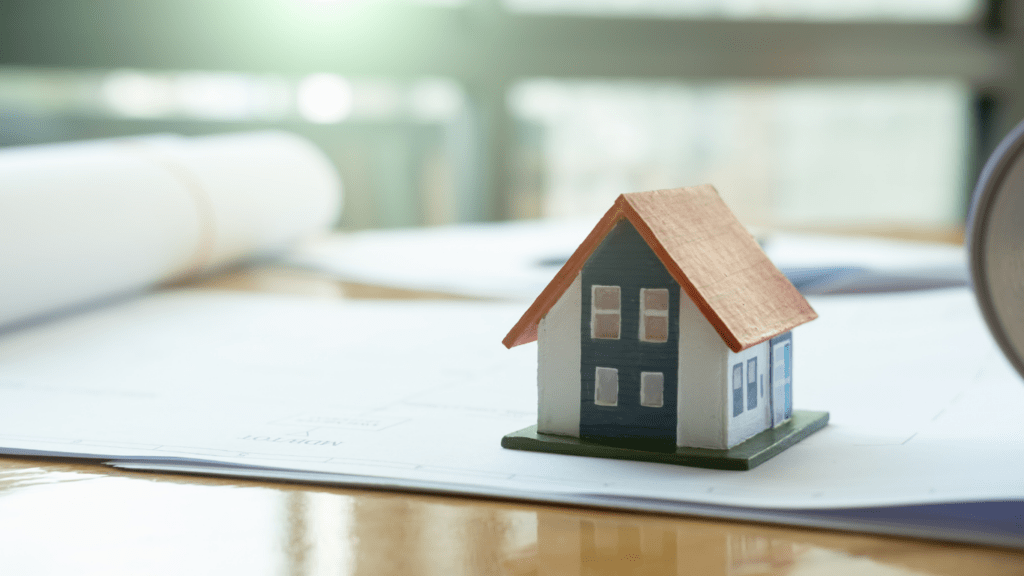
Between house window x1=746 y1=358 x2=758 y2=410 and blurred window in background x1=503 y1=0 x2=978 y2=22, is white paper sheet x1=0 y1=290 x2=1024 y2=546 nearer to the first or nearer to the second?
house window x1=746 y1=358 x2=758 y2=410

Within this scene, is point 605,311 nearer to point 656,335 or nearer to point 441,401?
point 656,335

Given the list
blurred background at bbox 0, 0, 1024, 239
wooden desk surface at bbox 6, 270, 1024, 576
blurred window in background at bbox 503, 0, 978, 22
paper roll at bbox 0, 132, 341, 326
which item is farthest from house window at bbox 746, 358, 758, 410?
blurred window in background at bbox 503, 0, 978, 22

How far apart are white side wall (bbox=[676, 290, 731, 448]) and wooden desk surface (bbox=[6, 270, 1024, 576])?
0.24 feet

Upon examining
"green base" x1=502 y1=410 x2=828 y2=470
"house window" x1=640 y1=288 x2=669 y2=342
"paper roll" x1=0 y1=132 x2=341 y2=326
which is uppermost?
"paper roll" x1=0 y1=132 x2=341 y2=326

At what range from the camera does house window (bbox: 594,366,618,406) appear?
49cm

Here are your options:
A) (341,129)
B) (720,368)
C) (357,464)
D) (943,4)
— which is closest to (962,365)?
(720,368)

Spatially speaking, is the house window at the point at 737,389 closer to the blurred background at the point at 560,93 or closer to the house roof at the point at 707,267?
the house roof at the point at 707,267

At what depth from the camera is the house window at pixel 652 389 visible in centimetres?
48

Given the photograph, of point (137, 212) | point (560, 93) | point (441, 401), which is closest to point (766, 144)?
point (560, 93)

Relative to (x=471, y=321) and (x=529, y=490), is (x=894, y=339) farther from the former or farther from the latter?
(x=529, y=490)

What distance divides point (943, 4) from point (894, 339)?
1.77 m

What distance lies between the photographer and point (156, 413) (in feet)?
1.94

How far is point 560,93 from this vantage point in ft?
7.14

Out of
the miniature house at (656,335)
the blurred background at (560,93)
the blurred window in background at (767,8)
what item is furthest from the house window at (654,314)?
the blurred window in background at (767,8)
